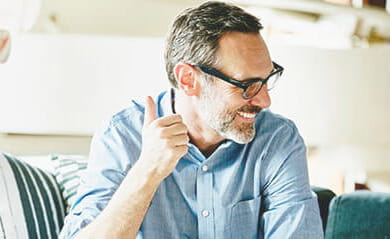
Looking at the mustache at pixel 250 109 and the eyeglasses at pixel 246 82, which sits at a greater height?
the eyeglasses at pixel 246 82

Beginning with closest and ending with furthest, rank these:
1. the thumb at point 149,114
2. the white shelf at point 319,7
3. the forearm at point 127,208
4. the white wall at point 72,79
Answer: the forearm at point 127,208 → the thumb at point 149,114 → the white wall at point 72,79 → the white shelf at point 319,7

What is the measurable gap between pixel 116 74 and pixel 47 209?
0.71 meters

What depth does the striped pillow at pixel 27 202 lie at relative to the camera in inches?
64.4

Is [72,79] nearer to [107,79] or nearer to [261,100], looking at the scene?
[107,79]

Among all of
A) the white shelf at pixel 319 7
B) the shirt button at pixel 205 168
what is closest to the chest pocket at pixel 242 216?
the shirt button at pixel 205 168

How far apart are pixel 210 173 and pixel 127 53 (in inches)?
35.5

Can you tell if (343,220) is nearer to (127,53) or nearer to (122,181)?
(122,181)

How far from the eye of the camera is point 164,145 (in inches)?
55.2

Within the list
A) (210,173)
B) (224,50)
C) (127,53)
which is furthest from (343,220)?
(127,53)

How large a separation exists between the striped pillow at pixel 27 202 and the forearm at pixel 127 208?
1.08 ft

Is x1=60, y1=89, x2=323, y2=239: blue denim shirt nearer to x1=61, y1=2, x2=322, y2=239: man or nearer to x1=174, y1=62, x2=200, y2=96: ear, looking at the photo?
x1=61, y1=2, x2=322, y2=239: man

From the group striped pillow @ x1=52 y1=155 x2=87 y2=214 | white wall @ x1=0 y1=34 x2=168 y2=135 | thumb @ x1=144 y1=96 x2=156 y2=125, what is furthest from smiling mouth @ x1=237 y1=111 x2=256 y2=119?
white wall @ x1=0 y1=34 x2=168 y2=135

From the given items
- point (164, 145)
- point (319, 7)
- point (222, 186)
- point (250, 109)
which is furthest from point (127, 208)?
point (319, 7)

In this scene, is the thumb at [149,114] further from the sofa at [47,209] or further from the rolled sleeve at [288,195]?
the sofa at [47,209]
